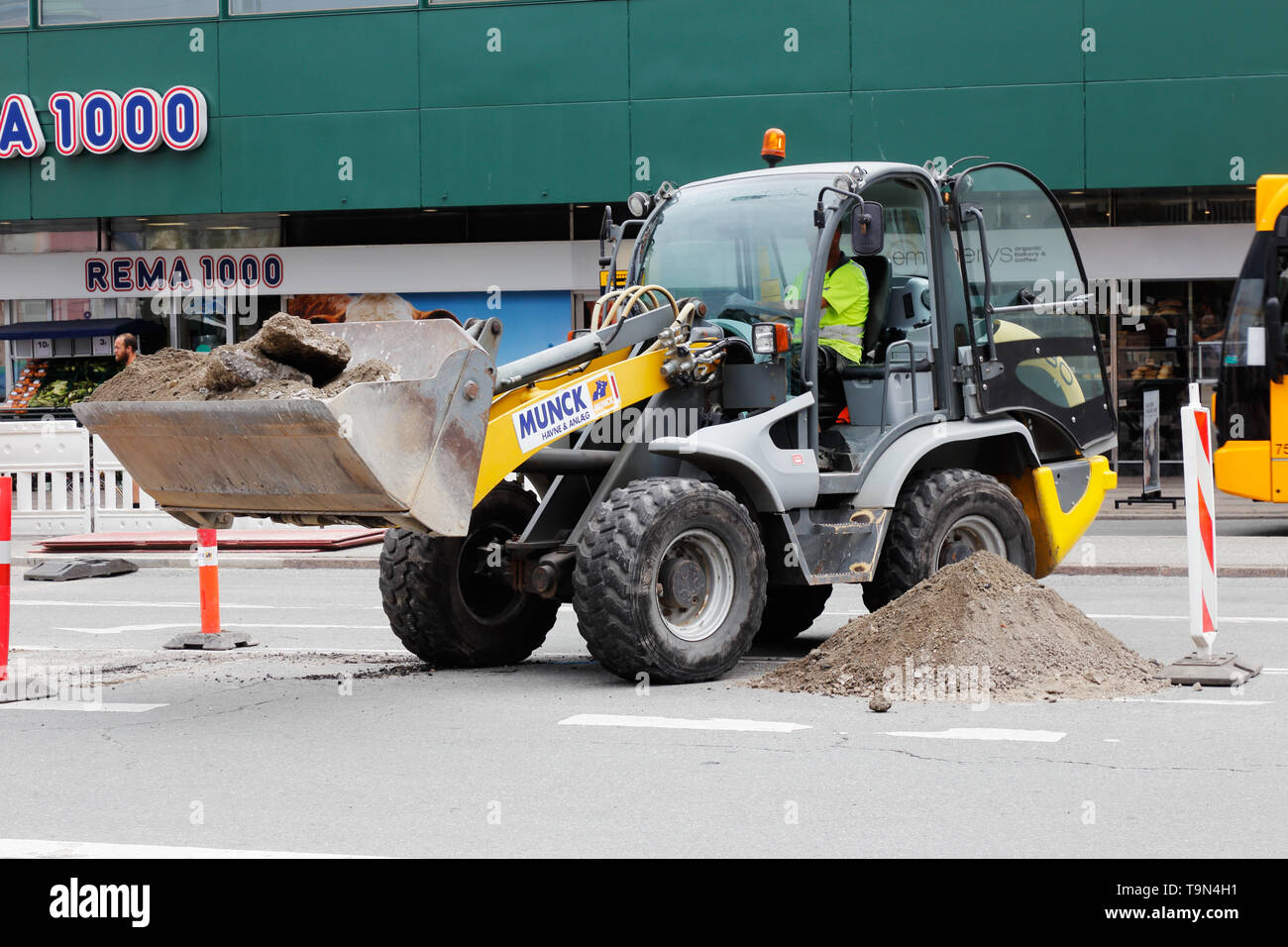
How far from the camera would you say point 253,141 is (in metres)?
25.1

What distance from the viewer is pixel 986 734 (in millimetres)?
7336

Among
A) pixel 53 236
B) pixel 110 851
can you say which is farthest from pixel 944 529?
pixel 53 236

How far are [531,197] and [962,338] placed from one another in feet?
49.0

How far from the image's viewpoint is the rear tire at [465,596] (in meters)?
9.22

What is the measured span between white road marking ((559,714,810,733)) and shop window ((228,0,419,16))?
62.2 feet

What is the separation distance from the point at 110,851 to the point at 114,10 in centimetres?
2267

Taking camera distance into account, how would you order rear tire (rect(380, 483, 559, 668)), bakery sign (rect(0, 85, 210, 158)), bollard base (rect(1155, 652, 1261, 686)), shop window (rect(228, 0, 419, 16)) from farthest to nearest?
1. bakery sign (rect(0, 85, 210, 158))
2. shop window (rect(228, 0, 419, 16))
3. rear tire (rect(380, 483, 559, 668))
4. bollard base (rect(1155, 652, 1261, 686))

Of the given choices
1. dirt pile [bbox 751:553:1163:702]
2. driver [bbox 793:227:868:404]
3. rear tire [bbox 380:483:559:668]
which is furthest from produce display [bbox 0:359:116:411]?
dirt pile [bbox 751:553:1163:702]

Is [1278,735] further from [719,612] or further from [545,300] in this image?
[545,300]

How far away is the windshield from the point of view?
9617mm

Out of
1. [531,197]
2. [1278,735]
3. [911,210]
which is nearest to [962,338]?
[911,210]

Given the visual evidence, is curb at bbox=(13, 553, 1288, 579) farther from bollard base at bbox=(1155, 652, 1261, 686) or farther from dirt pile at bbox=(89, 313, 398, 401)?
dirt pile at bbox=(89, 313, 398, 401)

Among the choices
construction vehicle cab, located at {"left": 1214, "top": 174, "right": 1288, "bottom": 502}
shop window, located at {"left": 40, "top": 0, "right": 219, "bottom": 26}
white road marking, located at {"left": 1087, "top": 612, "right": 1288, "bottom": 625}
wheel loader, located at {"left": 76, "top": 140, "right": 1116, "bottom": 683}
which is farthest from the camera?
shop window, located at {"left": 40, "top": 0, "right": 219, "bottom": 26}

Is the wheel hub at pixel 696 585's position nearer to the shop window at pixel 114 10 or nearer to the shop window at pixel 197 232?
the shop window at pixel 197 232
